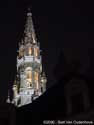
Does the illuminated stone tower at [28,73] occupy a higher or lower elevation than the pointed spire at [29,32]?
lower

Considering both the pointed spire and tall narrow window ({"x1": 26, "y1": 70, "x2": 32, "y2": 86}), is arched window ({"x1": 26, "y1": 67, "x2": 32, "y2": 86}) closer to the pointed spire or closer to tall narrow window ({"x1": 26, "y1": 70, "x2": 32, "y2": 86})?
tall narrow window ({"x1": 26, "y1": 70, "x2": 32, "y2": 86})

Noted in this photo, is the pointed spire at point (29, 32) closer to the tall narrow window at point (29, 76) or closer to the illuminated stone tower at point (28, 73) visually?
the illuminated stone tower at point (28, 73)

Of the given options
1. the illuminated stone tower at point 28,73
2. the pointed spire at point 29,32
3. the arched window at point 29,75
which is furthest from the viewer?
the pointed spire at point 29,32

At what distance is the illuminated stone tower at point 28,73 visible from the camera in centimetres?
7856

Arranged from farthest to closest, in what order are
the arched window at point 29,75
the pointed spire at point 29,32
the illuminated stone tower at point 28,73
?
the pointed spire at point 29,32
the arched window at point 29,75
the illuminated stone tower at point 28,73

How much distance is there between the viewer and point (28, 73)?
80.6 meters

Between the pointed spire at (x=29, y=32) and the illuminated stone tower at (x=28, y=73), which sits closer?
the illuminated stone tower at (x=28, y=73)

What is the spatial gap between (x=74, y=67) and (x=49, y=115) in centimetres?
458

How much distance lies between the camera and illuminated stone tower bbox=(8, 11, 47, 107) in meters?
78.6

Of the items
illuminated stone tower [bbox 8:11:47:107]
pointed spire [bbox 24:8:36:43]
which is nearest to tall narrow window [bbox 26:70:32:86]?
illuminated stone tower [bbox 8:11:47:107]

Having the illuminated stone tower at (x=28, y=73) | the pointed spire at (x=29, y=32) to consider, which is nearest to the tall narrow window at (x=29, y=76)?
the illuminated stone tower at (x=28, y=73)

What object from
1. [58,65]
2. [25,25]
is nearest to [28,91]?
[25,25]

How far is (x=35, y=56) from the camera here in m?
83.2

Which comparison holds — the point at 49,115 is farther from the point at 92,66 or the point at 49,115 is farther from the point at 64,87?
the point at 92,66
